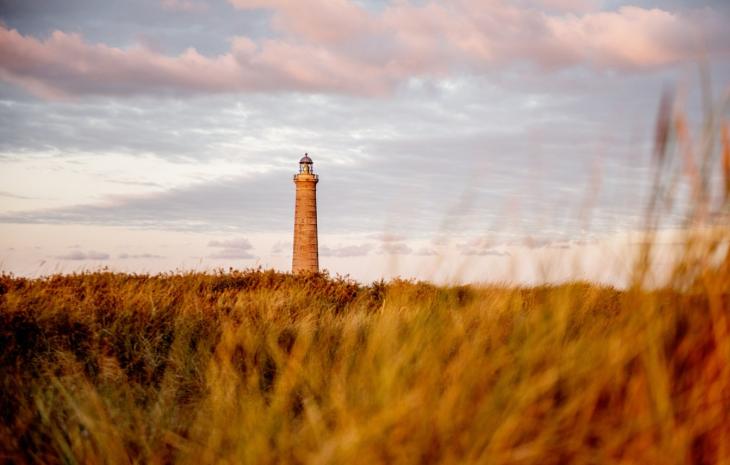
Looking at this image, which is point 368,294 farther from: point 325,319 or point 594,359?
point 594,359

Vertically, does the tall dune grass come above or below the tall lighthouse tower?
below

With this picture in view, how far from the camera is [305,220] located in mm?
29922

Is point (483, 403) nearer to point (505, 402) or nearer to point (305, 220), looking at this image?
point (505, 402)

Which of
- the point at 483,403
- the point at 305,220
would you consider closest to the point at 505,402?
the point at 483,403

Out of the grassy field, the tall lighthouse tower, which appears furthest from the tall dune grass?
the tall lighthouse tower

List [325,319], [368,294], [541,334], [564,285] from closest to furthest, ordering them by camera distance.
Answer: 1. [541,334]
2. [564,285]
3. [325,319]
4. [368,294]

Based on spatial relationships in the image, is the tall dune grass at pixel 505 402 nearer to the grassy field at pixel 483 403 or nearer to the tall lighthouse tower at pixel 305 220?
the grassy field at pixel 483 403

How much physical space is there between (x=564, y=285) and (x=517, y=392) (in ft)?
3.08

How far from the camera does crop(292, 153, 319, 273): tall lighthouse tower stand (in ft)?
96.9

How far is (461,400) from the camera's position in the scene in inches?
100

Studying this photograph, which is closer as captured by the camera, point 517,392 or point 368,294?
point 517,392

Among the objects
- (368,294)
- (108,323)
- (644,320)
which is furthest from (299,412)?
(368,294)

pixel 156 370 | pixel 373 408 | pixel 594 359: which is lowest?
pixel 156 370

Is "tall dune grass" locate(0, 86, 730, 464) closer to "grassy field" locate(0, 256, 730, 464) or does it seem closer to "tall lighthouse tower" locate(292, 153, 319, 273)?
"grassy field" locate(0, 256, 730, 464)
